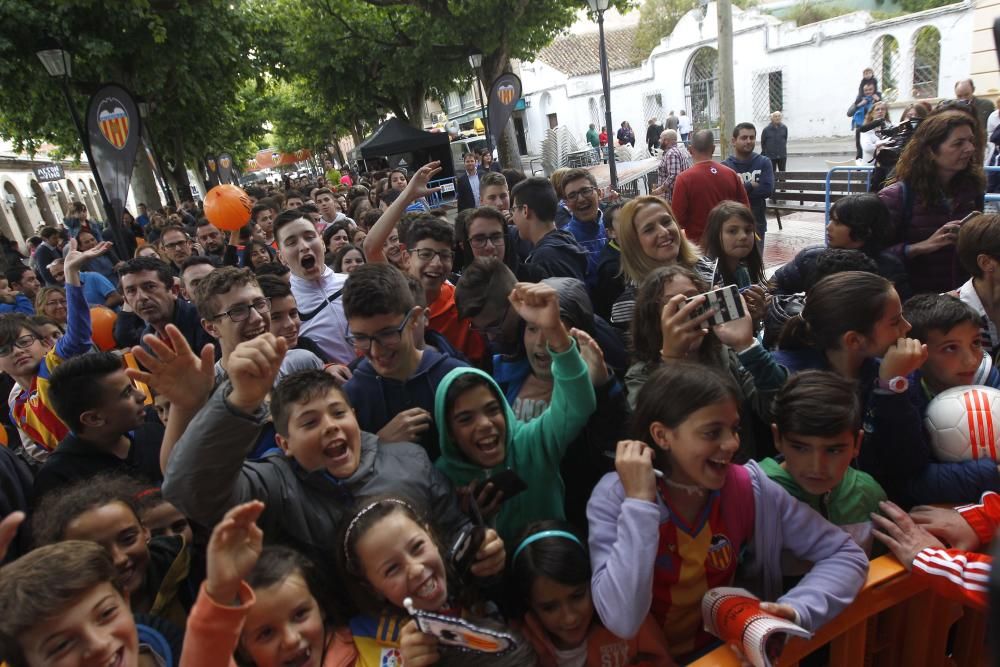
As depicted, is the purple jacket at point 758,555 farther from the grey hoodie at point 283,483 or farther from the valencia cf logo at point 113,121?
the valencia cf logo at point 113,121

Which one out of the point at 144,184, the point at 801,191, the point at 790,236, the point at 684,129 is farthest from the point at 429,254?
the point at 684,129

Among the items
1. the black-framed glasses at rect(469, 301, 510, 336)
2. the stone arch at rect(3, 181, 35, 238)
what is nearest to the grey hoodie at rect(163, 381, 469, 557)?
the black-framed glasses at rect(469, 301, 510, 336)

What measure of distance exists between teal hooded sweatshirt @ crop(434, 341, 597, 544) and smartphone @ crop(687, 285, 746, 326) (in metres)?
0.49

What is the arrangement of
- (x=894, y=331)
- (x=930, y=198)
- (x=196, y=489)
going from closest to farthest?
(x=196, y=489)
(x=894, y=331)
(x=930, y=198)

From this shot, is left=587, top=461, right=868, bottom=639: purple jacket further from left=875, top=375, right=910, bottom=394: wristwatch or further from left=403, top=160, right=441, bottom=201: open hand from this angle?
left=403, top=160, right=441, bottom=201: open hand

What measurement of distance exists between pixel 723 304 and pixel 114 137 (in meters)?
7.53

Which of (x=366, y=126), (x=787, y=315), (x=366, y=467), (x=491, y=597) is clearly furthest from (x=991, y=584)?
(x=366, y=126)

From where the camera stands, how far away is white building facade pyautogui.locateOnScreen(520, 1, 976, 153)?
17645mm

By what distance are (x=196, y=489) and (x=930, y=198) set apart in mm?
3997

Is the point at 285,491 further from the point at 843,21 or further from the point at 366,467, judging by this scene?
the point at 843,21

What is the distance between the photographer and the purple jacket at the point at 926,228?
Answer: 330cm

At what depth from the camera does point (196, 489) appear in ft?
4.81

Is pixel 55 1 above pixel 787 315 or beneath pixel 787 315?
above

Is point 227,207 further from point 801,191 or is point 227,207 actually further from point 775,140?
point 775,140
